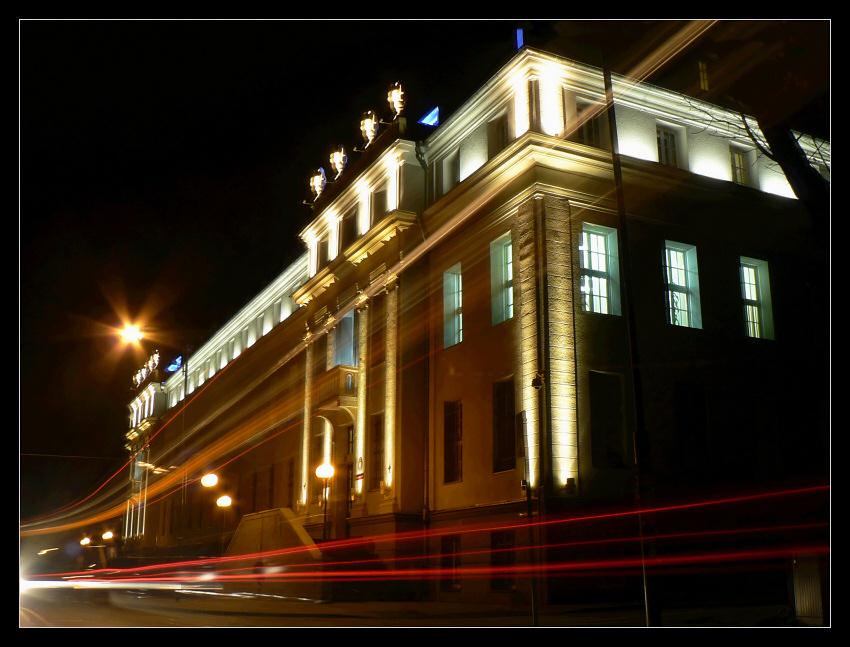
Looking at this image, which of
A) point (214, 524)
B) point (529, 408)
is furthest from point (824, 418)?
point (214, 524)

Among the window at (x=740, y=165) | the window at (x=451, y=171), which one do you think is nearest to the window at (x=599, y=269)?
the window at (x=740, y=165)

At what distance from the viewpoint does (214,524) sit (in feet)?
182

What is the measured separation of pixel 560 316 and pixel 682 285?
497 centimetres

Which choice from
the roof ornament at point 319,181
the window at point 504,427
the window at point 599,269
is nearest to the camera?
the window at point 504,427

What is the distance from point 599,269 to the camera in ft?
83.8

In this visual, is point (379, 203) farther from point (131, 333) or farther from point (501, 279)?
point (131, 333)

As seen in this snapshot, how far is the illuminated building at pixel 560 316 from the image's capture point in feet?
78.7

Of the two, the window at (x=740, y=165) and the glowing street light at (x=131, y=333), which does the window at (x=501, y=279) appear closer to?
the window at (x=740, y=165)

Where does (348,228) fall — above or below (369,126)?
below

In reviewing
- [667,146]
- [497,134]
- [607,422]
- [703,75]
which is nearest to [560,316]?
[607,422]

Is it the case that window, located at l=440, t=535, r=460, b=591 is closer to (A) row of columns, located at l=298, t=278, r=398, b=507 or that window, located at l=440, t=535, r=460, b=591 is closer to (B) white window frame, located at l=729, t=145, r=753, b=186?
(A) row of columns, located at l=298, t=278, r=398, b=507

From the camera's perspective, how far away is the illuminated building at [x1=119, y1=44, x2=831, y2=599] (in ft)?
78.7

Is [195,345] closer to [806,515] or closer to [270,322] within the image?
[270,322]

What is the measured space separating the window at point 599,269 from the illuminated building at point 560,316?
6cm
